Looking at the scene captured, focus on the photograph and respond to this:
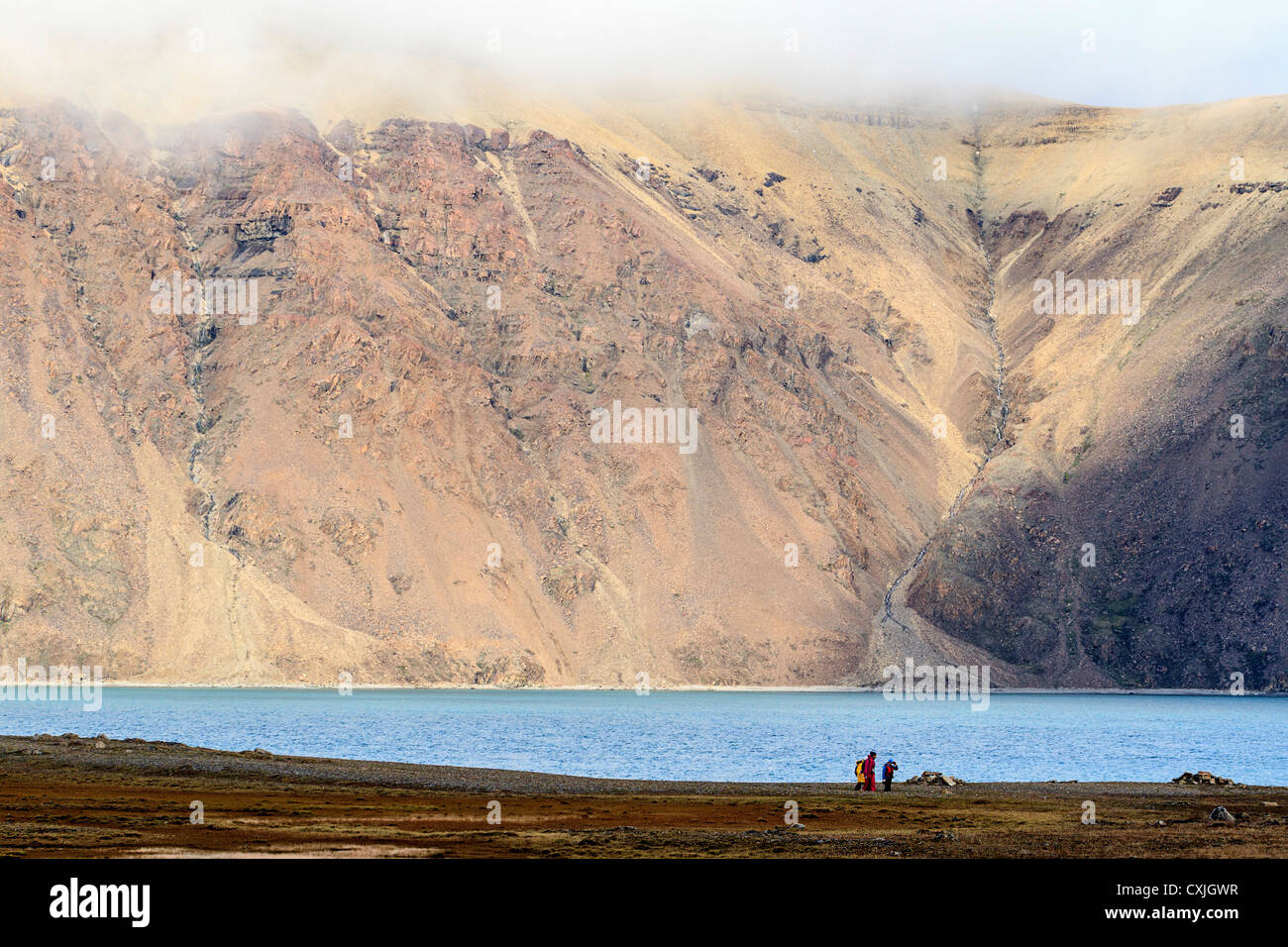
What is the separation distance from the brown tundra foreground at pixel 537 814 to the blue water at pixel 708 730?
15.4 metres

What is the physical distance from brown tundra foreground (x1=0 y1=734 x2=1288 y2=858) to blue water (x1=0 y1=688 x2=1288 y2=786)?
1541cm

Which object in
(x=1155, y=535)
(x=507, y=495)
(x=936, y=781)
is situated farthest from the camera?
(x=507, y=495)

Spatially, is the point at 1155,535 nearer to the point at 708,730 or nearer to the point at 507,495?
the point at 507,495

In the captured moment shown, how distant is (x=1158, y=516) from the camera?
581 ft

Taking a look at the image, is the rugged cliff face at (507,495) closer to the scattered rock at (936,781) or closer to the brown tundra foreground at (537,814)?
the brown tundra foreground at (537,814)

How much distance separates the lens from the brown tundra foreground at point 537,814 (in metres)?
31.9

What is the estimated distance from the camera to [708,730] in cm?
9906

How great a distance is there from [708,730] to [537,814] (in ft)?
198

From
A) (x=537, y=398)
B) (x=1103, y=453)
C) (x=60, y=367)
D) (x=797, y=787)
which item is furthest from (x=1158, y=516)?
(x=797, y=787)

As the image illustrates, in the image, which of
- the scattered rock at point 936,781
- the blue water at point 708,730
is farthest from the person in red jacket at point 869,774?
the blue water at point 708,730

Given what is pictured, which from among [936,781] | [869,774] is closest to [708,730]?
[936,781]

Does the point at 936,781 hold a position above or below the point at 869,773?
below
